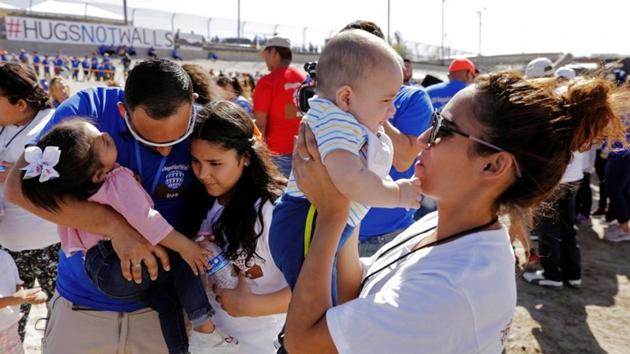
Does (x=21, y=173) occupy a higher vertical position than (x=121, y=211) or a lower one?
higher

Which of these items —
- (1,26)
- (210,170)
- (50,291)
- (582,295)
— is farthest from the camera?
(1,26)

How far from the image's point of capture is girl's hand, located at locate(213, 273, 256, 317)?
198 centimetres

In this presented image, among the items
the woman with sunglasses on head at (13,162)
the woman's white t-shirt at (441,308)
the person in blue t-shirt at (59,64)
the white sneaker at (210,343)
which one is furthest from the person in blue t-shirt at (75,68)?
the woman's white t-shirt at (441,308)

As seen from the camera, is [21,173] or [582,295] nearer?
[21,173]

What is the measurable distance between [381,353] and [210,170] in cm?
115

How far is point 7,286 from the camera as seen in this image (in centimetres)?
276

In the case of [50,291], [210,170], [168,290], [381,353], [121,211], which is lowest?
[50,291]

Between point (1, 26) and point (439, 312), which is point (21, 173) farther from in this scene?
point (1, 26)

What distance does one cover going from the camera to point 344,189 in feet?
4.82

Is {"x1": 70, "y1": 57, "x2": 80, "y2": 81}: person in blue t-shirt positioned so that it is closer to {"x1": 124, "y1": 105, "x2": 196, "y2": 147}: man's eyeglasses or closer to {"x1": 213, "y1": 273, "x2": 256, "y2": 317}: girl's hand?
{"x1": 124, "y1": 105, "x2": 196, "y2": 147}: man's eyeglasses

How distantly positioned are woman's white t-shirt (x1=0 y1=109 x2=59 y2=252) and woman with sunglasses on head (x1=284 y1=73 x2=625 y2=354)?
231 cm

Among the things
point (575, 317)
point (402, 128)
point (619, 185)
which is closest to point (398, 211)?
point (402, 128)

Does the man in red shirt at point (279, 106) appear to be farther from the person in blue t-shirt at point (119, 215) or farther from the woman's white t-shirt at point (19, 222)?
the person in blue t-shirt at point (119, 215)

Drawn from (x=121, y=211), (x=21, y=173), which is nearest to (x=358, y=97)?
(x=121, y=211)
